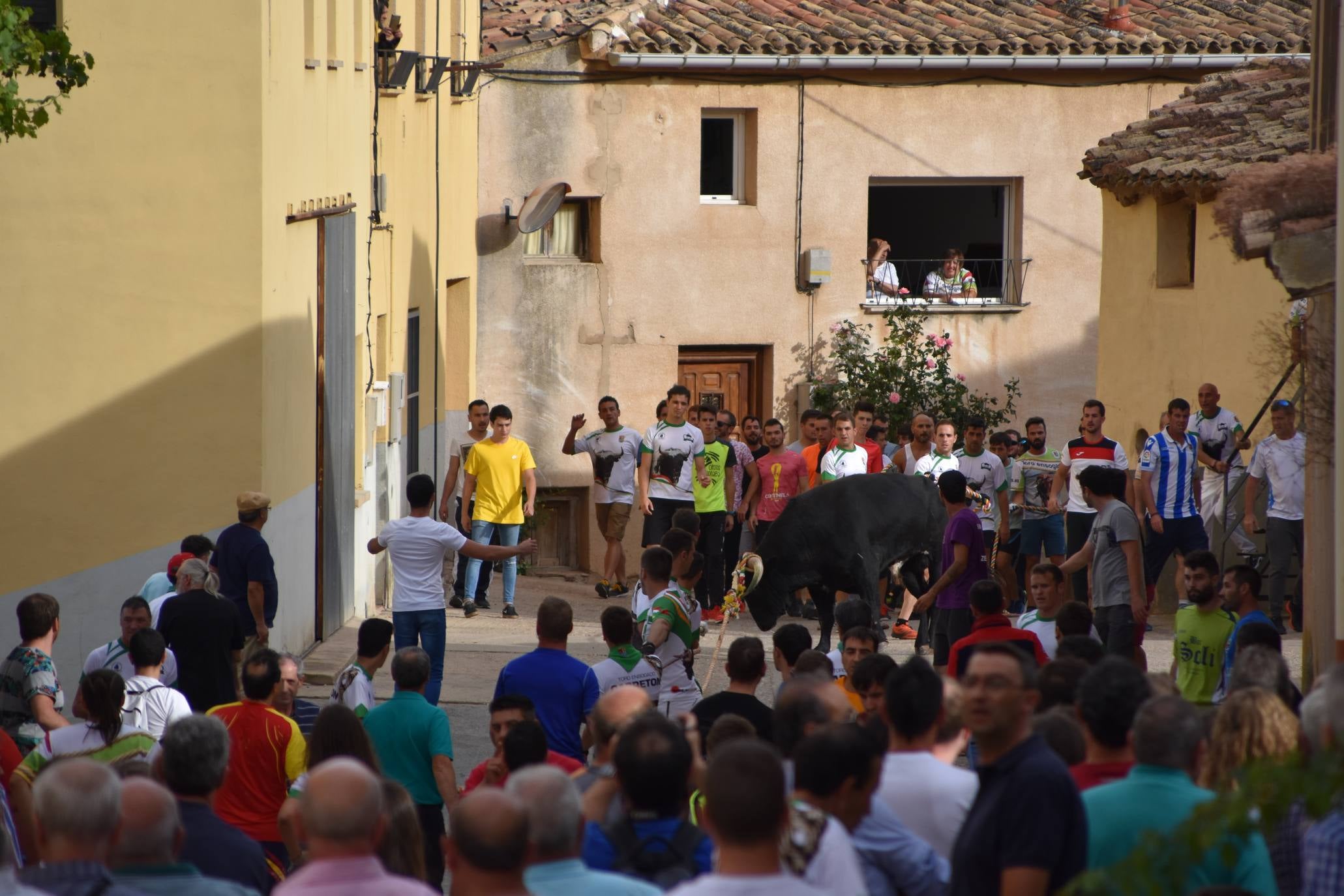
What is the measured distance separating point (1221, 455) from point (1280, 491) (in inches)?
42.0

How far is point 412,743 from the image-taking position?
282 inches

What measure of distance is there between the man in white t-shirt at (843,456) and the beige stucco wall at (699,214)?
18.9ft

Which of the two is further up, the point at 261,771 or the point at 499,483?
the point at 499,483

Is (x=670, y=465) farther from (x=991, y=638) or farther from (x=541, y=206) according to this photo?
(x=991, y=638)

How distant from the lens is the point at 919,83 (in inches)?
844

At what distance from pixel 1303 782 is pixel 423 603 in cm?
848

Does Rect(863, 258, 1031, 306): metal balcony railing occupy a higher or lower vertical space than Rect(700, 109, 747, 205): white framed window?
lower

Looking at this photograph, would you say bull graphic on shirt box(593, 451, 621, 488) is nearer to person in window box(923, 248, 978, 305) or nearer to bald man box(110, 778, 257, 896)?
person in window box(923, 248, 978, 305)

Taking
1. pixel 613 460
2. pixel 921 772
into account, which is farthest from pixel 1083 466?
pixel 921 772

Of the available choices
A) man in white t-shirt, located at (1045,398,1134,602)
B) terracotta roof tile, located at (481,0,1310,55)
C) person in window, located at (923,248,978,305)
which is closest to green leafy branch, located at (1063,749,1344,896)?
man in white t-shirt, located at (1045,398,1134,602)

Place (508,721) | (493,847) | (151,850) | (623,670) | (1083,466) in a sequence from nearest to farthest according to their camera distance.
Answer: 1. (493,847)
2. (151,850)
3. (508,721)
4. (623,670)
5. (1083,466)

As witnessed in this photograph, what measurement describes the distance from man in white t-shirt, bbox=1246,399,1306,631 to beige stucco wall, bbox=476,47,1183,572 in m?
7.40

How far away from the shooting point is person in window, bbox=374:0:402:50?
16.0m

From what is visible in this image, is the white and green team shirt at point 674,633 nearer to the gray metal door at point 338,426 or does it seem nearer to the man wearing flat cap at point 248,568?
the man wearing flat cap at point 248,568
